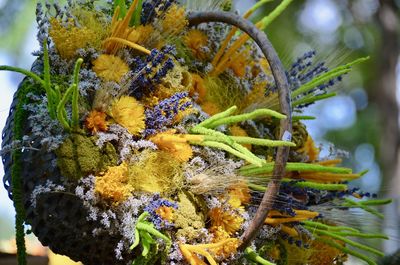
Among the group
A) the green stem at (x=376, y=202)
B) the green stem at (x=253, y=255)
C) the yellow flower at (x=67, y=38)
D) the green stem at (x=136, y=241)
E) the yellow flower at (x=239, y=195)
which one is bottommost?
the green stem at (x=136, y=241)

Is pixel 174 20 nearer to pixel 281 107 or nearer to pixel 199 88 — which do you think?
pixel 199 88

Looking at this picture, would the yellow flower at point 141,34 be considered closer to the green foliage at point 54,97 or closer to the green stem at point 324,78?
the green foliage at point 54,97

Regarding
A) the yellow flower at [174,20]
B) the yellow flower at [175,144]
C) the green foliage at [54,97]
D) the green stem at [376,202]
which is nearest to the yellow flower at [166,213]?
the yellow flower at [175,144]

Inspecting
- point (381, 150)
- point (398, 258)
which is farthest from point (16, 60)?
point (398, 258)

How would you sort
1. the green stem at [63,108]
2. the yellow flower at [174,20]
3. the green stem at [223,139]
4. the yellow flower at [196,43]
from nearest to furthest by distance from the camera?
the green stem at [63,108] < the green stem at [223,139] < the yellow flower at [174,20] < the yellow flower at [196,43]

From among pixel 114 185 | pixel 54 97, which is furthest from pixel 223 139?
pixel 54 97

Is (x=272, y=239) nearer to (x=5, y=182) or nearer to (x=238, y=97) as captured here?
(x=238, y=97)

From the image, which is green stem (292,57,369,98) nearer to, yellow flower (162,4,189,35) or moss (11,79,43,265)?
yellow flower (162,4,189,35)
